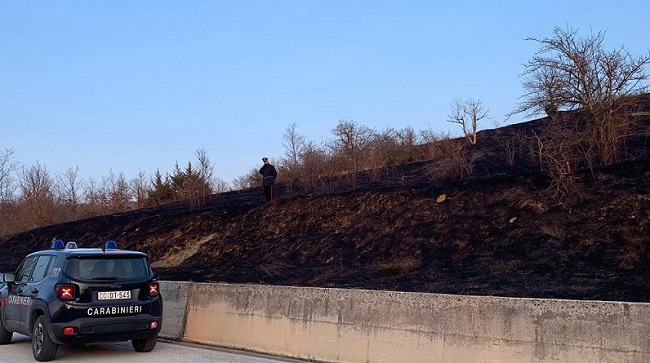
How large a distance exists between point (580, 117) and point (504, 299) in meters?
11.9

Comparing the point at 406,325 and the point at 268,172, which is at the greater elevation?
the point at 268,172

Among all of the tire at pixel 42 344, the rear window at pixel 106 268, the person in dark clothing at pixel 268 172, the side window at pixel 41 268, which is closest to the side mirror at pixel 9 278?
the side window at pixel 41 268

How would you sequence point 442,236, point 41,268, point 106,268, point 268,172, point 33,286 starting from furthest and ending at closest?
point 268,172 < point 442,236 < point 41,268 < point 33,286 < point 106,268

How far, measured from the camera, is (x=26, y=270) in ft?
39.8

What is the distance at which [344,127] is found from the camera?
29219 millimetres

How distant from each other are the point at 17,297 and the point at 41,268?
830 mm

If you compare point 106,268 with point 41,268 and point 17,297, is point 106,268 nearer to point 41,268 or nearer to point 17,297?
point 41,268

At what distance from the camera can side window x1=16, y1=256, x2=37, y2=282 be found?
11941 millimetres

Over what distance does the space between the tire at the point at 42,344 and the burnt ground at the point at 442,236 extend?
6028mm

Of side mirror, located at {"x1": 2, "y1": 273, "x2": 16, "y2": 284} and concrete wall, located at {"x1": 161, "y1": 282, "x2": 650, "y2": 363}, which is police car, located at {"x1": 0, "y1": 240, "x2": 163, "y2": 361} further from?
concrete wall, located at {"x1": 161, "y1": 282, "x2": 650, "y2": 363}

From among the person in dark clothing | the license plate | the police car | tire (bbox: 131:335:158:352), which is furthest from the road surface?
the person in dark clothing

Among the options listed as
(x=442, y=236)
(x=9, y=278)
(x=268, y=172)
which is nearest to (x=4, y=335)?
(x=9, y=278)

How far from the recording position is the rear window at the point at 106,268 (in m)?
10.8

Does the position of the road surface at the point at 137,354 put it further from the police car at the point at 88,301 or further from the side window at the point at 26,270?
the side window at the point at 26,270
